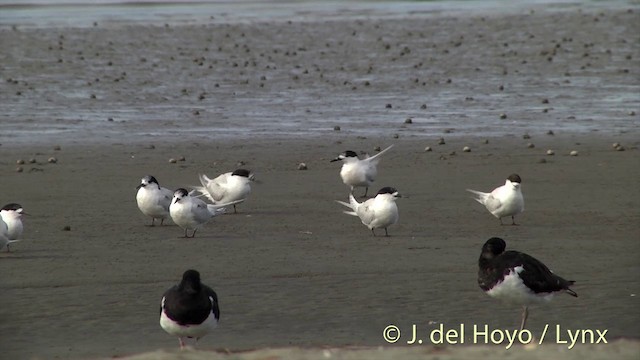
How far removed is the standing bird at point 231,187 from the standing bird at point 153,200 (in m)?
0.90

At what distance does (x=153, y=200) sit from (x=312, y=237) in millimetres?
1671

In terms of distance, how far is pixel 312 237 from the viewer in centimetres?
1305

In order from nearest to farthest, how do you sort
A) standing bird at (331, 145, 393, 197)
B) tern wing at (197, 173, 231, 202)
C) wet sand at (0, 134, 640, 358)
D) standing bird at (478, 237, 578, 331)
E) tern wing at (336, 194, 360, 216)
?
standing bird at (478, 237, 578, 331)
wet sand at (0, 134, 640, 358)
tern wing at (336, 194, 360, 216)
tern wing at (197, 173, 231, 202)
standing bird at (331, 145, 393, 197)

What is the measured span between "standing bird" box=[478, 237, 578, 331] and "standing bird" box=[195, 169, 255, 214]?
195 inches

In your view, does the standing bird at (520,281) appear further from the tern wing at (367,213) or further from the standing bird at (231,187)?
the standing bird at (231,187)

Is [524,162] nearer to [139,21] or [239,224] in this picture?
[239,224]

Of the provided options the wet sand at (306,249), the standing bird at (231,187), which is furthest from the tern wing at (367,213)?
the standing bird at (231,187)

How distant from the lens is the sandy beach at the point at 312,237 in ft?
32.7

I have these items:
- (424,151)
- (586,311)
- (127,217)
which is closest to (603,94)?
(424,151)

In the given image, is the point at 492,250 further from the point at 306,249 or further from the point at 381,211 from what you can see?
A: the point at 381,211

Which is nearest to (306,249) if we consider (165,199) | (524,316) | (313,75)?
(165,199)

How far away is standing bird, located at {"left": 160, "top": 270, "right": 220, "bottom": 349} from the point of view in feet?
30.0

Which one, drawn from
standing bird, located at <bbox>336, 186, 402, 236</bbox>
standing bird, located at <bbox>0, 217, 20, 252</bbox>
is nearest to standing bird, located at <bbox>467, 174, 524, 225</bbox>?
standing bird, located at <bbox>336, 186, 402, 236</bbox>

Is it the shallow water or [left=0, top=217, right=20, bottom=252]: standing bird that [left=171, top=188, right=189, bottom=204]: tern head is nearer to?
[left=0, top=217, right=20, bottom=252]: standing bird
